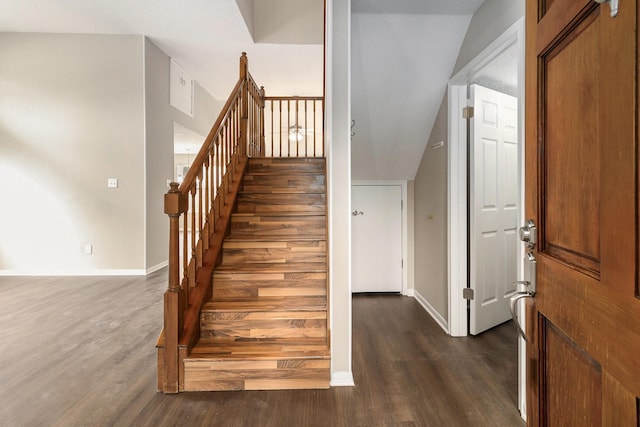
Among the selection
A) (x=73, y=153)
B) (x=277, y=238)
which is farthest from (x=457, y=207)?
(x=73, y=153)

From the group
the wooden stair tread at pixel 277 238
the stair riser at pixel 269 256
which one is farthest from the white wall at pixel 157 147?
the stair riser at pixel 269 256

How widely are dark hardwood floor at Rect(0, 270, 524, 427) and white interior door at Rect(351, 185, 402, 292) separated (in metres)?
0.65

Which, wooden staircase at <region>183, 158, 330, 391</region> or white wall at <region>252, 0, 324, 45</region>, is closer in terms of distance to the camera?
wooden staircase at <region>183, 158, 330, 391</region>

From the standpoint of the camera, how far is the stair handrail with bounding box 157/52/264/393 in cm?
169

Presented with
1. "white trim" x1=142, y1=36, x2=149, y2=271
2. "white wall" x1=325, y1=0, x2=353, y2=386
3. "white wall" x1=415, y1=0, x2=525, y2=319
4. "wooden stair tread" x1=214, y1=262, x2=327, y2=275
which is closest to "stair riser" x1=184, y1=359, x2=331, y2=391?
"white wall" x1=325, y1=0, x2=353, y2=386

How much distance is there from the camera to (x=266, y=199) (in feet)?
9.97

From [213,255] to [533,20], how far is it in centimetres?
211

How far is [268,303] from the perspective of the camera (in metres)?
2.06

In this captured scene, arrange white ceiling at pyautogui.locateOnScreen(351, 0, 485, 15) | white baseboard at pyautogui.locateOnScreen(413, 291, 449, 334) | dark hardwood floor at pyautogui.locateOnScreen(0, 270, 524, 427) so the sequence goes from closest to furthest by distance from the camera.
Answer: dark hardwood floor at pyautogui.locateOnScreen(0, 270, 524, 427) < white ceiling at pyautogui.locateOnScreen(351, 0, 485, 15) < white baseboard at pyautogui.locateOnScreen(413, 291, 449, 334)

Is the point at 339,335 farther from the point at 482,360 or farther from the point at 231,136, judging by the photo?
the point at 231,136

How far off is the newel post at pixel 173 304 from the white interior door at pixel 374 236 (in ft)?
6.68

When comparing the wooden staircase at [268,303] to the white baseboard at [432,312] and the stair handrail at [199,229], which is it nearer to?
the stair handrail at [199,229]

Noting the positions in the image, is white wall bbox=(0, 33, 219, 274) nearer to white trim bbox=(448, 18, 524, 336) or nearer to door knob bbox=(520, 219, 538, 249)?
white trim bbox=(448, 18, 524, 336)

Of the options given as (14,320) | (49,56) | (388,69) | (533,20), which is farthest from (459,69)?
(49,56)
